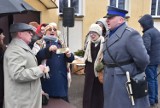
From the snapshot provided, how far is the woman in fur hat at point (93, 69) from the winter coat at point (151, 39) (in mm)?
1254

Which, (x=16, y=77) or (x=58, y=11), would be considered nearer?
(x=16, y=77)

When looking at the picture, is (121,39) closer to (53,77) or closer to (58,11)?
(53,77)

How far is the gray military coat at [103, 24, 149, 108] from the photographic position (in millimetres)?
3283

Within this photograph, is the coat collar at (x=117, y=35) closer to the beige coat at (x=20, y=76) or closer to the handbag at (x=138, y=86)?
the handbag at (x=138, y=86)

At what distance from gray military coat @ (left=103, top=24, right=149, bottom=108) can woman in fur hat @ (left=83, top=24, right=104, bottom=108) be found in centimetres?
116

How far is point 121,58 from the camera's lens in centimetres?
335

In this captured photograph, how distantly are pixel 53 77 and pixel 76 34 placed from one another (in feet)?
24.0

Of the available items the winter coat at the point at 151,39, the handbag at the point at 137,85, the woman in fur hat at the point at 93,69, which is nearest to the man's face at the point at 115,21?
the handbag at the point at 137,85

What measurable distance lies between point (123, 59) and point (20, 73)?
3.90ft

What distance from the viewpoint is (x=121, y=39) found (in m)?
3.35

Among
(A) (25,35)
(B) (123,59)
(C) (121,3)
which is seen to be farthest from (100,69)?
(C) (121,3)

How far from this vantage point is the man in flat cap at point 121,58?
10.8ft

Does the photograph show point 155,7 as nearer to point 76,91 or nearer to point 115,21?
point 76,91

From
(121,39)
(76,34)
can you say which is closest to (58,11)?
(76,34)
